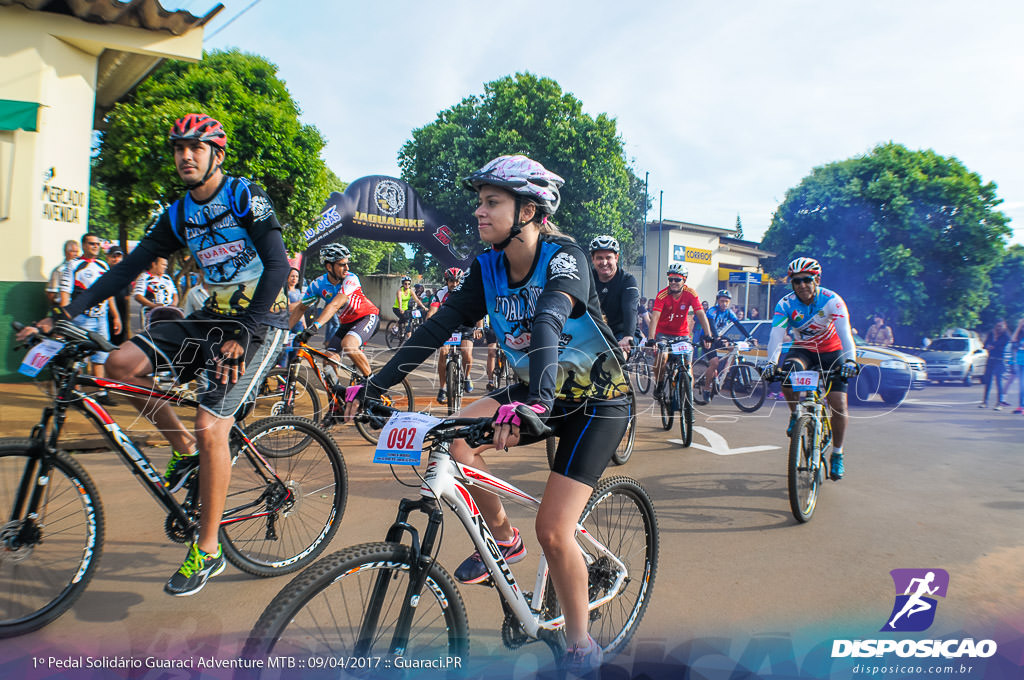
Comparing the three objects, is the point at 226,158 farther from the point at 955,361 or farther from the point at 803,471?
the point at 955,361

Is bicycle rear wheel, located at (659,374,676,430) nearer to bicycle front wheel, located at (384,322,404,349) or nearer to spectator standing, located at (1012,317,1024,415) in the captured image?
spectator standing, located at (1012,317,1024,415)

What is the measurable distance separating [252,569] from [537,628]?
1.75m

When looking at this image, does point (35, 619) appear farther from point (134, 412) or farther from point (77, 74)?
point (77, 74)

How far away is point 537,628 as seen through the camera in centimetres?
246

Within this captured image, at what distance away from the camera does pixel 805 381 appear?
16.6ft

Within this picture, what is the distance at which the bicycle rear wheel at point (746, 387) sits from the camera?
416 inches

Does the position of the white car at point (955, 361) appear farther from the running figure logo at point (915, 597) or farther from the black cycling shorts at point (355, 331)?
the black cycling shorts at point (355, 331)

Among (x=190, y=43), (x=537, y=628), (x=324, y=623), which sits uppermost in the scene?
(x=190, y=43)

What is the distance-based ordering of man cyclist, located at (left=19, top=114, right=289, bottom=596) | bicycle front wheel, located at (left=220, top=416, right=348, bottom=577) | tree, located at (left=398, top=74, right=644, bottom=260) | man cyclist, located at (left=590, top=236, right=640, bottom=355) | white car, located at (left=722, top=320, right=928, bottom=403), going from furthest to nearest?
tree, located at (left=398, top=74, right=644, bottom=260), white car, located at (left=722, top=320, right=928, bottom=403), man cyclist, located at (left=590, top=236, right=640, bottom=355), bicycle front wheel, located at (left=220, top=416, right=348, bottom=577), man cyclist, located at (left=19, top=114, right=289, bottom=596)

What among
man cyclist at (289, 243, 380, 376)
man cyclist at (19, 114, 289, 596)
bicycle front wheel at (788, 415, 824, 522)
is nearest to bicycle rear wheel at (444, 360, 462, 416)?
man cyclist at (289, 243, 380, 376)

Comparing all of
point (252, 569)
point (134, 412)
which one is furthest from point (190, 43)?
point (252, 569)

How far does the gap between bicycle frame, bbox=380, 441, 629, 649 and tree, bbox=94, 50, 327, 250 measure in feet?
32.9

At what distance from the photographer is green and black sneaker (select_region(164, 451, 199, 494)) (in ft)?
10.4

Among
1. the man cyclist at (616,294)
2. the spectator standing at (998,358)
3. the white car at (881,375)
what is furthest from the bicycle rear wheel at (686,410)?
the spectator standing at (998,358)
